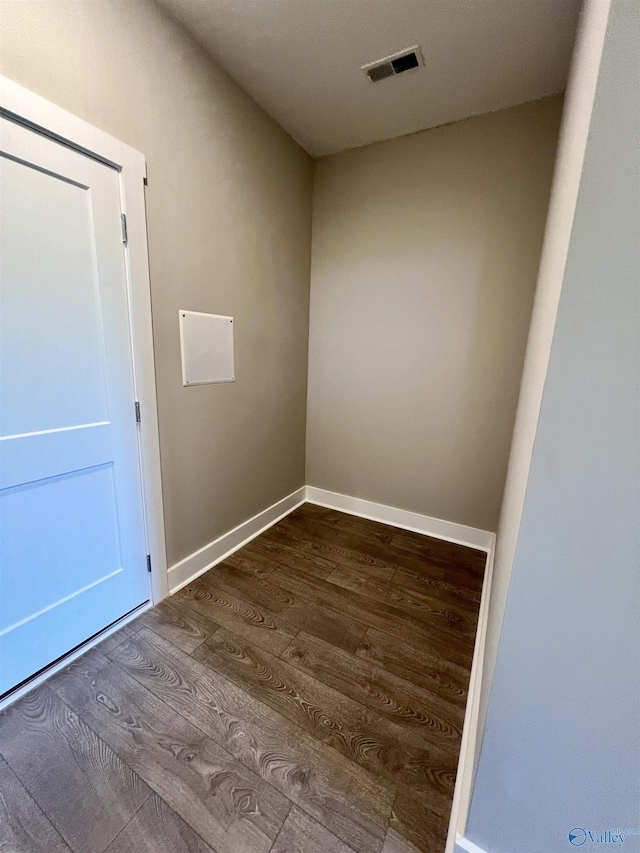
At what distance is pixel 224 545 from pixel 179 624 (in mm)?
597

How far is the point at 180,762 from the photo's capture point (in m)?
1.11

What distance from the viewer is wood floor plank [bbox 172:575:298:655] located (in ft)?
5.29

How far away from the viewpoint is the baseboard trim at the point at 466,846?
2.69 ft

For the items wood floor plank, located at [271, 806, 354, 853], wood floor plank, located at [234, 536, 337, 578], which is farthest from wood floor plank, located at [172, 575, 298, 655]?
wood floor plank, located at [271, 806, 354, 853]

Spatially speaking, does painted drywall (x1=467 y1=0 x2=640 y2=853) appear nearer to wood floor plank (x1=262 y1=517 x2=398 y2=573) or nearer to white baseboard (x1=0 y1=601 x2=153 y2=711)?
wood floor plank (x1=262 y1=517 x2=398 y2=573)

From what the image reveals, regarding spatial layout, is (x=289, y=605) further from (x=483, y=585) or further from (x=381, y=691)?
(x=483, y=585)

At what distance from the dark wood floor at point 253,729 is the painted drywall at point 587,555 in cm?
47

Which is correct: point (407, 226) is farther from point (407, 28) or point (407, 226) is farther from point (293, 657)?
point (293, 657)

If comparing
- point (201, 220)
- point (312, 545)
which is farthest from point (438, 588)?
point (201, 220)

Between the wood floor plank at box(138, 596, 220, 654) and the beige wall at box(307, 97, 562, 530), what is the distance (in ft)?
5.19

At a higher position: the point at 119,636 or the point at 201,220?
the point at 201,220

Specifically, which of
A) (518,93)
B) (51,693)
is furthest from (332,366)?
(51,693)

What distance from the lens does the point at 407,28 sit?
1512 mm

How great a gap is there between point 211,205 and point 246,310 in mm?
588
